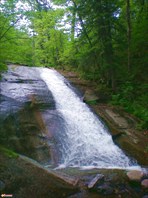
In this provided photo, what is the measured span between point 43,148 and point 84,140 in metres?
1.97

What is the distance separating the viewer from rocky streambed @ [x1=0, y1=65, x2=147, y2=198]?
24.0ft

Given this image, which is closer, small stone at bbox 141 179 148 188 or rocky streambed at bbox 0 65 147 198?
rocky streambed at bbox 0 65 147 198

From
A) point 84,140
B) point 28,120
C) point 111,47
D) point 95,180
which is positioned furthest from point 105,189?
point 111,47

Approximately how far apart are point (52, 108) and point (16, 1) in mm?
5385

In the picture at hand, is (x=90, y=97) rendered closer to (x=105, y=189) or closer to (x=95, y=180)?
(x=95, y=180)

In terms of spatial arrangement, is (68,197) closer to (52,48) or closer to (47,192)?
(47,192)

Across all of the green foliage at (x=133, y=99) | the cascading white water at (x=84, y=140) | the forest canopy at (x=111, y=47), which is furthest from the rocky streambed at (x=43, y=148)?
the forest canopy at (x=111, y=47)

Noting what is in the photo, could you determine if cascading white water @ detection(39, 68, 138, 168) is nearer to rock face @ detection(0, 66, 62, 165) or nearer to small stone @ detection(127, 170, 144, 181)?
rock face @ detection(0, 66, 62, 165)

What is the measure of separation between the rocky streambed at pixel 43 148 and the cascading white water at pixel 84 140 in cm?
40

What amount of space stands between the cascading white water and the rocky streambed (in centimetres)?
40

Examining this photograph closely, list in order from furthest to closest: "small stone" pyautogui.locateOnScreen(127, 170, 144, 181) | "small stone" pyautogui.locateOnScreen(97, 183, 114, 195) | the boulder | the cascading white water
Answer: the boulder
the cascading white water
"small stone" pyautogui.locateOnScreen(127, 170, 144, 181)
"small stone" pyautogui.locateOnScreen(97, 183, 114, 195)

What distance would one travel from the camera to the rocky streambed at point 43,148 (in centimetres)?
730

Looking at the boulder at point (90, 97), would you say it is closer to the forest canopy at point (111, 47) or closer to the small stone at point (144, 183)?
the forest canopy at point (111, 47)

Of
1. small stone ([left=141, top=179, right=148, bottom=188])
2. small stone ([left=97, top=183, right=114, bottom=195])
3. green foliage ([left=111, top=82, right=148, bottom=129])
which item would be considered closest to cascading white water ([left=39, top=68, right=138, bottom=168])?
small stone ([left=141, top=179, right=148, bottom=188])
